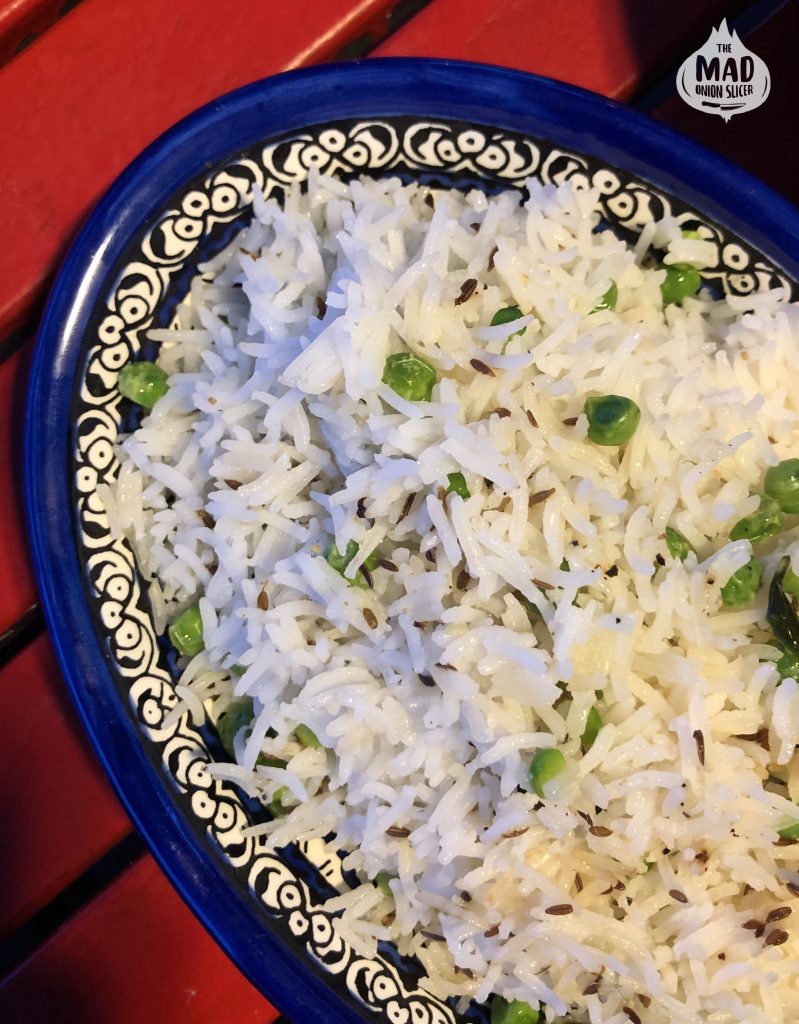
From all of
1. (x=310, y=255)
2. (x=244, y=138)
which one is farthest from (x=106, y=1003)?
(x=244, y=138)

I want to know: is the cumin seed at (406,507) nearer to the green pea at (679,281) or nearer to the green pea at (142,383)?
the green pea at (142,383)

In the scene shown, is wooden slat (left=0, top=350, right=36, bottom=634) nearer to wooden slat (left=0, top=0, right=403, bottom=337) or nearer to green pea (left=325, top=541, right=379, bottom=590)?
wooden slat (left=0, top=0, right=403, bottom=337)

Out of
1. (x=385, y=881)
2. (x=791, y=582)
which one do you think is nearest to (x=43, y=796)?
(x=385, y=881)

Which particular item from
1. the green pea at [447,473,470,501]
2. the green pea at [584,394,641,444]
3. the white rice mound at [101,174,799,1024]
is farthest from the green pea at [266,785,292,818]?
the green pea at [584,394,641,444]

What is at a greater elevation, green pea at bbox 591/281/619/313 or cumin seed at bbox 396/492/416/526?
green pea at bbox 591/281/619/313

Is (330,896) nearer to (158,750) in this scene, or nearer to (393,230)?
(158,750)

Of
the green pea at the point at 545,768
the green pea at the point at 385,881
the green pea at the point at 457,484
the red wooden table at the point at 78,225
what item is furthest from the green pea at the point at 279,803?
the green pea at the point at 457,484
